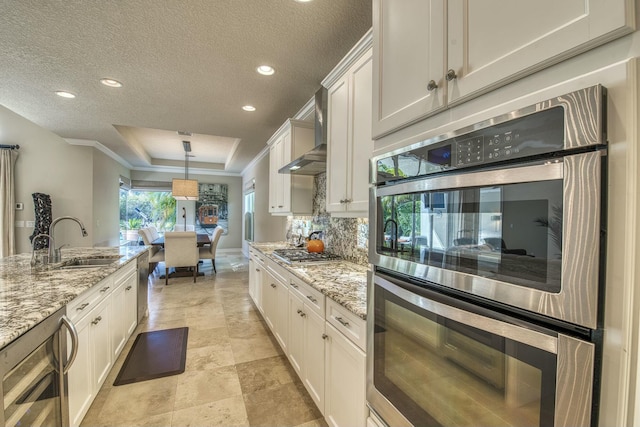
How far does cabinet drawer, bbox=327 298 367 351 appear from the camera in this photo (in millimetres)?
1245

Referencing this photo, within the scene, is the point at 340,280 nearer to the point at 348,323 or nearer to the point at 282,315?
the point at 348,323

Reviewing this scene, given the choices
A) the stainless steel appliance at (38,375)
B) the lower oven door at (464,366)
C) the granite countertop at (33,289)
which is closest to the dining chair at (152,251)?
the granite countertop at (33,289)

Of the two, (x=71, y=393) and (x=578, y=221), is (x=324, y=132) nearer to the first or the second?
(x=578, y=221)

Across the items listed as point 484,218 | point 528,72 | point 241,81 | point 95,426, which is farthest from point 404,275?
point 241,81

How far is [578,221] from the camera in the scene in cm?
51

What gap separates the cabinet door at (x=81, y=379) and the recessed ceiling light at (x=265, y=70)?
7.35 ft

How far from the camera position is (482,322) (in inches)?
27.1

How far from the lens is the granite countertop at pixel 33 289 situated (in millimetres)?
1126

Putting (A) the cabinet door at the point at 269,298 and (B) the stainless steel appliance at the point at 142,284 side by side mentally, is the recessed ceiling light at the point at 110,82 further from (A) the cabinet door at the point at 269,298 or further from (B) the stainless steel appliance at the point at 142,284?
(A) the cabinet door at the point at 269,298

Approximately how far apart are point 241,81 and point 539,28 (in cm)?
258

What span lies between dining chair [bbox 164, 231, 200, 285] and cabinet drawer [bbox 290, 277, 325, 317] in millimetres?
3762

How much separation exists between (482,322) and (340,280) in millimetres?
1186

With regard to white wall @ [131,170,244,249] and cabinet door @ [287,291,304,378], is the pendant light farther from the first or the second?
cabinet door @ [287,291,304,378]

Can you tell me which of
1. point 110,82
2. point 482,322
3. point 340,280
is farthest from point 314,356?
point 110,82
